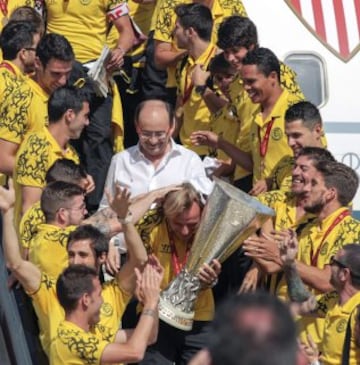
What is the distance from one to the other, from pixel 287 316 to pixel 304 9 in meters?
8.90

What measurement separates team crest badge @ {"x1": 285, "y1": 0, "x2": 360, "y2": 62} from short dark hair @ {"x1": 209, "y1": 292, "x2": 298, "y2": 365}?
29.1 ft

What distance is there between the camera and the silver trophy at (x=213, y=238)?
7.75 metres

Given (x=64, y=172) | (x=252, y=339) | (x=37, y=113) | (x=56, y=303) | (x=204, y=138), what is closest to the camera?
(x=252, y=339)

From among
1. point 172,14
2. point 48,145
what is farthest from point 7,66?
point 172,14

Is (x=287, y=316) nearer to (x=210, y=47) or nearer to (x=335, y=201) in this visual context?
(x=335, y=201)

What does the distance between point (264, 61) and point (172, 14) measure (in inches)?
83.9

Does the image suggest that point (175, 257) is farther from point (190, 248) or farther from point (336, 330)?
point (336, 330)

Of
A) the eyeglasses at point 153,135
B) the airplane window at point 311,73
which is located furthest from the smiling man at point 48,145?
the airplane window at point 311,73

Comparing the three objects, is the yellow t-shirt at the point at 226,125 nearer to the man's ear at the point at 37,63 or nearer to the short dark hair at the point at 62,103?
the short dark hair at the point at 62,103

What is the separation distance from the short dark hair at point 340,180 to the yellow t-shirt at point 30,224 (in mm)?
1947

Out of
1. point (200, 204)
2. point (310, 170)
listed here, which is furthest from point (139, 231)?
point (310, 170)

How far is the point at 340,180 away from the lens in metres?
8.02

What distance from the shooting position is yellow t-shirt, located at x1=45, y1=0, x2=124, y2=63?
1123 centimetres

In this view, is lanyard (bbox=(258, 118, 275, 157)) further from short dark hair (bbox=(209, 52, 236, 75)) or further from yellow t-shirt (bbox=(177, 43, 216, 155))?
yellow t-shirt (bbox=(177, 43, 216, 155))
